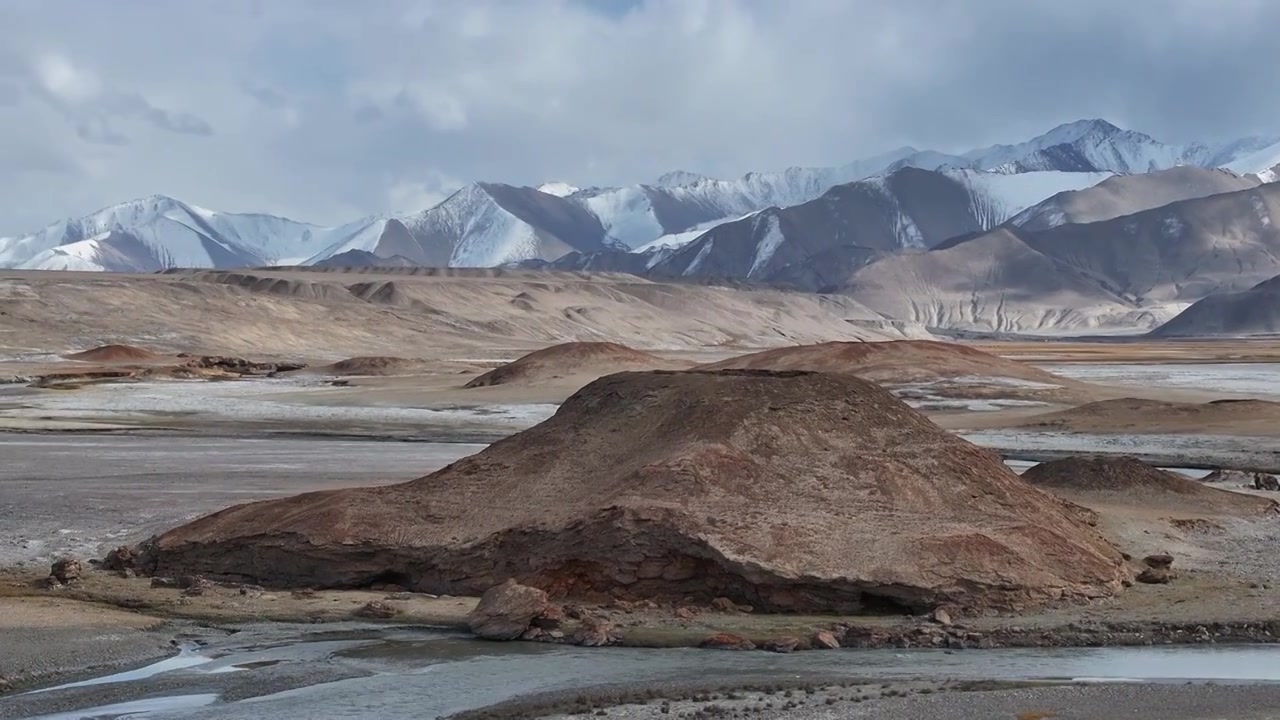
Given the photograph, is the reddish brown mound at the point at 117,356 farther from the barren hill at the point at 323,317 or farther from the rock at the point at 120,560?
the rock at the point at 120,560

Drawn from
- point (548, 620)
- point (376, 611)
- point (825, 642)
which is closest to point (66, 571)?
point (376, 611)

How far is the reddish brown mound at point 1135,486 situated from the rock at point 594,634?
12581 millimetres

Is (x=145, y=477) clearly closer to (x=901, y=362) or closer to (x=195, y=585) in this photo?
(x=195, y=585)

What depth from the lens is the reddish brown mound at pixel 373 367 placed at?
8928 cm

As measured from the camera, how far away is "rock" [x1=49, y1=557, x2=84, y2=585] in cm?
2014

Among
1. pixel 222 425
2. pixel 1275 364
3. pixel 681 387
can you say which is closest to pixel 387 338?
pixel 1275 364

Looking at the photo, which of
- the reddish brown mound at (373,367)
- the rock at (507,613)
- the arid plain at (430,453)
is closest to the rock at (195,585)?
the arid plain at (430,453)

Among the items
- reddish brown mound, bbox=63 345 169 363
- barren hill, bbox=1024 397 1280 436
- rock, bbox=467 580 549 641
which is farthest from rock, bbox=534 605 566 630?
reddish brown mound, bbox=63 345 169 363

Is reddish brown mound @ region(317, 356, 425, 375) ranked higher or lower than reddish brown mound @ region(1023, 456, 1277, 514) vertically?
higher

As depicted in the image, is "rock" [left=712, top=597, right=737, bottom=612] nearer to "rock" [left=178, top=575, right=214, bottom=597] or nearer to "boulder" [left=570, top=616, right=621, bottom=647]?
"boulder" [left=570, top=616, right=621, bottom=647]

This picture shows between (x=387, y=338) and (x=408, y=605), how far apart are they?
405 feet

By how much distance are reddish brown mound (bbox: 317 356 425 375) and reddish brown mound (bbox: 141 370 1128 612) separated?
221 ft

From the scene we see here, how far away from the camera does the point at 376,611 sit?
723 inches

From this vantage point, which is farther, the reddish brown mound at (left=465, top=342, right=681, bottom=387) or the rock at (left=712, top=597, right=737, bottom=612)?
the reddish brown mound at (left=465, top=342, right=681, bottom=387)
